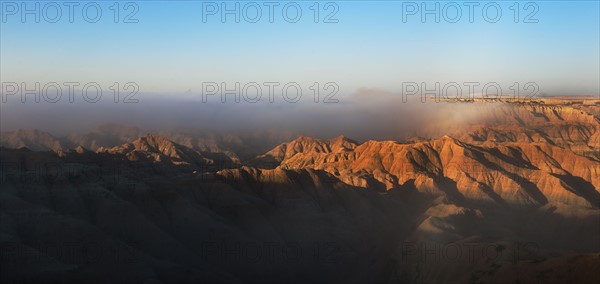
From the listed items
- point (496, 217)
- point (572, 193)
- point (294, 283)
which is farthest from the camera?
point (572, 193)

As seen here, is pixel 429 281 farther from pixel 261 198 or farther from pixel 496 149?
pixel 496 149

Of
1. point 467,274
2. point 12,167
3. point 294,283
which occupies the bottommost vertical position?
point 294,283

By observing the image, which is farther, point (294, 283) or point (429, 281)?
point (294, 283)

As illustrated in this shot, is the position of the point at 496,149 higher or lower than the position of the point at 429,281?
higher

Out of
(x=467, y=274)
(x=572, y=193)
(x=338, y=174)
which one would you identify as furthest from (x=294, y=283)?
(x=572, y=193)

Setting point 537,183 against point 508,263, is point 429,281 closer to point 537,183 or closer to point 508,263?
point 508,263

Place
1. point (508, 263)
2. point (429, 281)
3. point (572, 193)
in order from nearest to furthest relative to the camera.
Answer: point (508, 263)
point (429, 281)
point (572, 193)
